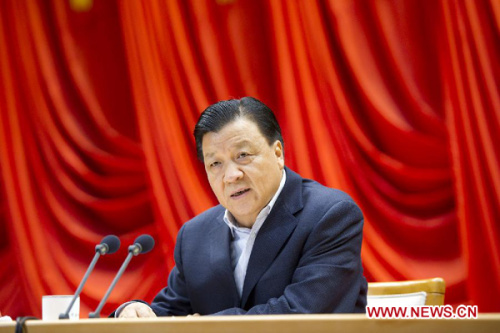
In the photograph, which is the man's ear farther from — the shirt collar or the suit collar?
the suit collar

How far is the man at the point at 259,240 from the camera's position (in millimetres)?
1648

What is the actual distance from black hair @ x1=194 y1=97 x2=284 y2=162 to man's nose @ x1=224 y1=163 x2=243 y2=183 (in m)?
0.13

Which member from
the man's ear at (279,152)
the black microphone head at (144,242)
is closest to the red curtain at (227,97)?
the man's ear at (279,152)

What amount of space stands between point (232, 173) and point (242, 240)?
259mm

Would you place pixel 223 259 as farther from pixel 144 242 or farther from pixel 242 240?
pixel 144 242

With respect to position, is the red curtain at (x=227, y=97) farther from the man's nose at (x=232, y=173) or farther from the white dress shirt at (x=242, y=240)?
the man's nose at (x=232, y=173)

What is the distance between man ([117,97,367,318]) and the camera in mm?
1648

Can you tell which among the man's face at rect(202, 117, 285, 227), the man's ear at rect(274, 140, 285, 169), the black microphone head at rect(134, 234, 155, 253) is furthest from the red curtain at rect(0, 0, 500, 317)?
the black microphone head at rect(134, 234, 155, 253)

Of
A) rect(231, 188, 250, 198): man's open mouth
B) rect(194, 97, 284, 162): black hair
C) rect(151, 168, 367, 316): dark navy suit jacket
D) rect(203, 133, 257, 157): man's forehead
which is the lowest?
rect(151, 168, 367, 316): dark navy suit jacket

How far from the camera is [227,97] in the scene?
323 cm

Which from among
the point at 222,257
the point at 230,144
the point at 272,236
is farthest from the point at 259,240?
the point at 230,144

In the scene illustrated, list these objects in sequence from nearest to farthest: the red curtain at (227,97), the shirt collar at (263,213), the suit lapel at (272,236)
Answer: the suit lapel at (272,236)
the shirt collar at (263,213)
the red curtain at (227,97)

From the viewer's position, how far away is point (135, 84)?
3.38 m

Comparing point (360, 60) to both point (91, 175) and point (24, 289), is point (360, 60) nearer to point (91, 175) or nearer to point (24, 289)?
point (91, 175)
